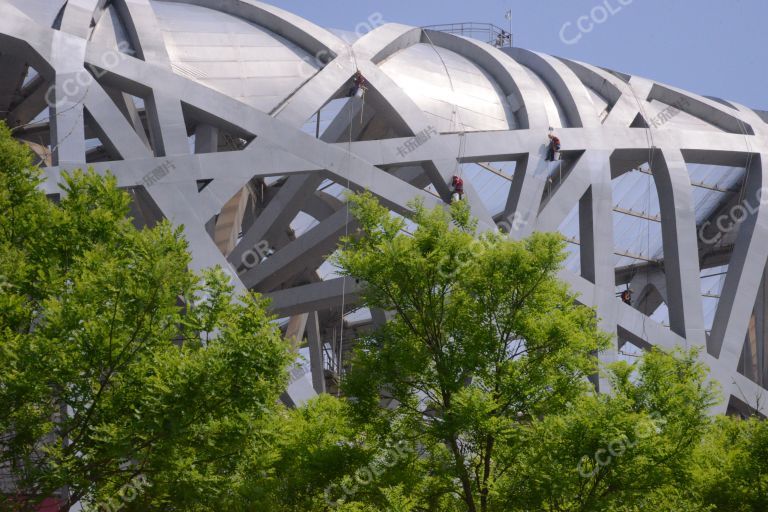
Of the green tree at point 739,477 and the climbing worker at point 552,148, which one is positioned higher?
the climbing worker at point 552,148

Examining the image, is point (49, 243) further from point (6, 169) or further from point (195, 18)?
point (195, 18)

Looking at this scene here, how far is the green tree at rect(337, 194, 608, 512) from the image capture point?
773 inches

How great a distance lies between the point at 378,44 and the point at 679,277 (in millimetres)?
11683

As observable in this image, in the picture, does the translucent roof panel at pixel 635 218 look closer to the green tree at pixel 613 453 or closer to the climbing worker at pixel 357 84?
the climbing worker at pixel 357 84

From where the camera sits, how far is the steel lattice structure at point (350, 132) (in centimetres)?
2566

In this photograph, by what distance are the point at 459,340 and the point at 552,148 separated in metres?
12.5

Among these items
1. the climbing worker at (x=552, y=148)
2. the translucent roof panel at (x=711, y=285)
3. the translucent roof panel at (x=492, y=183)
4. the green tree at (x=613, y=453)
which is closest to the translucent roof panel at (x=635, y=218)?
the translucent roof panel at (x=711, y=285)

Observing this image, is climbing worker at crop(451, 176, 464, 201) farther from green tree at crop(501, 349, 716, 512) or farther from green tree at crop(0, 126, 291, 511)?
green tree at crop(0, 126, 291, 511)

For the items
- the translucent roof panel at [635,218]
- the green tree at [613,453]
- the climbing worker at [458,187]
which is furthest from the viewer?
the translucent roof panel at [635,218]

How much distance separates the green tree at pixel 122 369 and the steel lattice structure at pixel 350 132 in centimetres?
685

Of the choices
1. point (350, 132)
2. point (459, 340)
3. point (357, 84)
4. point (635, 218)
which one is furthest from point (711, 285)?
point (459, 340)

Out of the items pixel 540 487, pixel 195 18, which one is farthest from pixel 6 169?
pixel 195 18

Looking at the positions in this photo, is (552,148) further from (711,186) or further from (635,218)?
(635,218)

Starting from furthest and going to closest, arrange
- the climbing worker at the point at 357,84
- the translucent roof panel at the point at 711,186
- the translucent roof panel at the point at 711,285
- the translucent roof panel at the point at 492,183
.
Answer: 1. the translucent roof panel at the point at 711,285
2. the translucent roof panel at the point at 492,183
3. the translucent roof panel at the point at 711,186
4. the climbing worker at the point at 357,84
